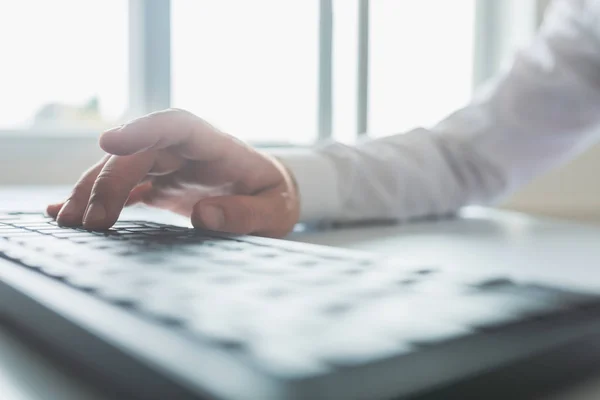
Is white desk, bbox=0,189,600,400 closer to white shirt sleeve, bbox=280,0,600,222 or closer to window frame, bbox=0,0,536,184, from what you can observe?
white shirt sleeve, bbox=280,0,600,222

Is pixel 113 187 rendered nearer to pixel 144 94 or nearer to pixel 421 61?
pixel 144 94

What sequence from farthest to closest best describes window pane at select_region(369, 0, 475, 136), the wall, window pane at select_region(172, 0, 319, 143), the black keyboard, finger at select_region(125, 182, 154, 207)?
window pane at select_region(369, 0, 475, 136)
the wall
window pane at select_region(172, 0, 319, 143)
finger at select_region(125, 182, 154, 207)
the black keyboard

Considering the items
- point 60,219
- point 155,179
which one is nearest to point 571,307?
point 60,219

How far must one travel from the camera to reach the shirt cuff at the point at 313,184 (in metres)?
0.73

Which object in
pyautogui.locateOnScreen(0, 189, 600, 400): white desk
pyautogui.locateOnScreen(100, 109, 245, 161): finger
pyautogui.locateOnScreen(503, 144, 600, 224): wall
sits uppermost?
pyautogui.locateOnScreen(100, 109, 245, 161): finger

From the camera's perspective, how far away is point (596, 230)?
2.39 feet

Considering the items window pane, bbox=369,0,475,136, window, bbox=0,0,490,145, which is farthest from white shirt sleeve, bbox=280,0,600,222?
window pane, bbox=369,0,475,136

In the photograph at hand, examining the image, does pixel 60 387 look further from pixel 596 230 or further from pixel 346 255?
pixel 596 230

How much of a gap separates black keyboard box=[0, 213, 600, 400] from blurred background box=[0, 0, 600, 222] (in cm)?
88

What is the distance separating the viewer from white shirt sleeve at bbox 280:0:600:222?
0.81 m

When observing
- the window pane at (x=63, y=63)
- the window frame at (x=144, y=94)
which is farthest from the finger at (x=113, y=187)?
the window pane at (x=63, y=63)

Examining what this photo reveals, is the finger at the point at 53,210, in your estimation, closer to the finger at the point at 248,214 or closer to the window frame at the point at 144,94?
the finger at the point at 248,214

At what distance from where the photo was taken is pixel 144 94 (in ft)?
4.33

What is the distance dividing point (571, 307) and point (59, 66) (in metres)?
1.29
